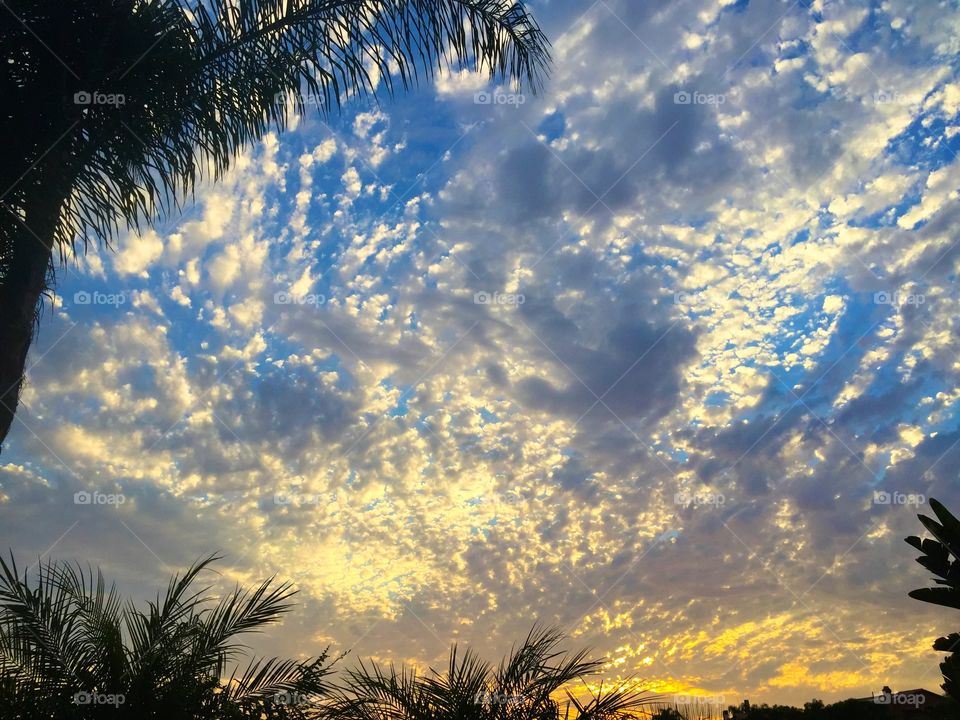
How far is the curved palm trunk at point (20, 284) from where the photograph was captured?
5.62 metres

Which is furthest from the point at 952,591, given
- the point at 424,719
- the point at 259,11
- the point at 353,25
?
the point at 259,11

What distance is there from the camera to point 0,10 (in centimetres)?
605

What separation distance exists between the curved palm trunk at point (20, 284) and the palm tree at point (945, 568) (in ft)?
42.6

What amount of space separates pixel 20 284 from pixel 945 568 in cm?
1397

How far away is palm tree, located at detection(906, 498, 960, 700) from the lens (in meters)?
11.1

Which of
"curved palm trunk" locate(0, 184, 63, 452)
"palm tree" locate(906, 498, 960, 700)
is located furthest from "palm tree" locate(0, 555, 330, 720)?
"palm tree" locate(906, 498, 960, 700)

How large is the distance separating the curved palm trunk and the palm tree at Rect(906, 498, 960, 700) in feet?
42.6

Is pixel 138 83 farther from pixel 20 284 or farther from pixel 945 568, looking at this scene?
pixel 945 568

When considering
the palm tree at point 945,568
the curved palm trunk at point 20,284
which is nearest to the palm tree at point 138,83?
the curved palm trunk at point 20,284

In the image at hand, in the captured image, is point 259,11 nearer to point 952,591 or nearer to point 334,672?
point 334,672

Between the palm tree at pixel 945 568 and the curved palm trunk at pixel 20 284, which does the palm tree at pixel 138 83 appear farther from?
the palm tree at pixel 945 568

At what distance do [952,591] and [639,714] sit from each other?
880 centimetres

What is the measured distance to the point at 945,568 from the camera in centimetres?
1177

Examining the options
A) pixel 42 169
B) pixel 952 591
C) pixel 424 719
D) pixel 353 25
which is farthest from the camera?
pixel 952 591
